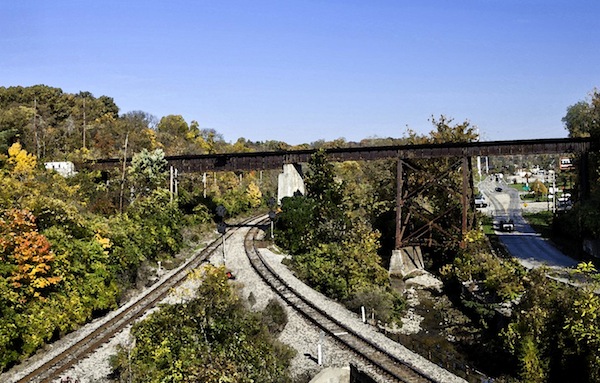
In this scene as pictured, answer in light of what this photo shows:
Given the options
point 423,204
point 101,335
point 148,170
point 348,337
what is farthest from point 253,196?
point 348,337

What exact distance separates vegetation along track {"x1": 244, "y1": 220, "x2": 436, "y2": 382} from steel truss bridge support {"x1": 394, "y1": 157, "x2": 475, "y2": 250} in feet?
36.6

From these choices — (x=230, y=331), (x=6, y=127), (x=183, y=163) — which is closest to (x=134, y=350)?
(x=230, y=331)

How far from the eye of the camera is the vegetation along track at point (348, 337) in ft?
46.4

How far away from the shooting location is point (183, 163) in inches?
1817

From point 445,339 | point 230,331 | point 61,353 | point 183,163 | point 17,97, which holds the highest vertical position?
point 17,97

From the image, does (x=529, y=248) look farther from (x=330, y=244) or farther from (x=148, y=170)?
(x=148, y=170)

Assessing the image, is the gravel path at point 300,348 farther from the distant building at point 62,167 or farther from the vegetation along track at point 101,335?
the distant building at point 62,167

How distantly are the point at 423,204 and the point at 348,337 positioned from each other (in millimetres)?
29438

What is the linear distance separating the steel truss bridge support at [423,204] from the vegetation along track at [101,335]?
1433 centimetres

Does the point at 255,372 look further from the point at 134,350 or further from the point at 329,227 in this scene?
the point at 329,227

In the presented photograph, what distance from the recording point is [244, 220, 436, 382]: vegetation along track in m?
14.1

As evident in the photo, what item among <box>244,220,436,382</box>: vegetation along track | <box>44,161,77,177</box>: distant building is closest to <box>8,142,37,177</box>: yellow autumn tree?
<box>44,161,77,177</box>: distant building

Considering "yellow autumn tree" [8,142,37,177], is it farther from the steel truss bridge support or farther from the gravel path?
the steel truss bridge support

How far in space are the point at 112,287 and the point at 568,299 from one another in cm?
1646
